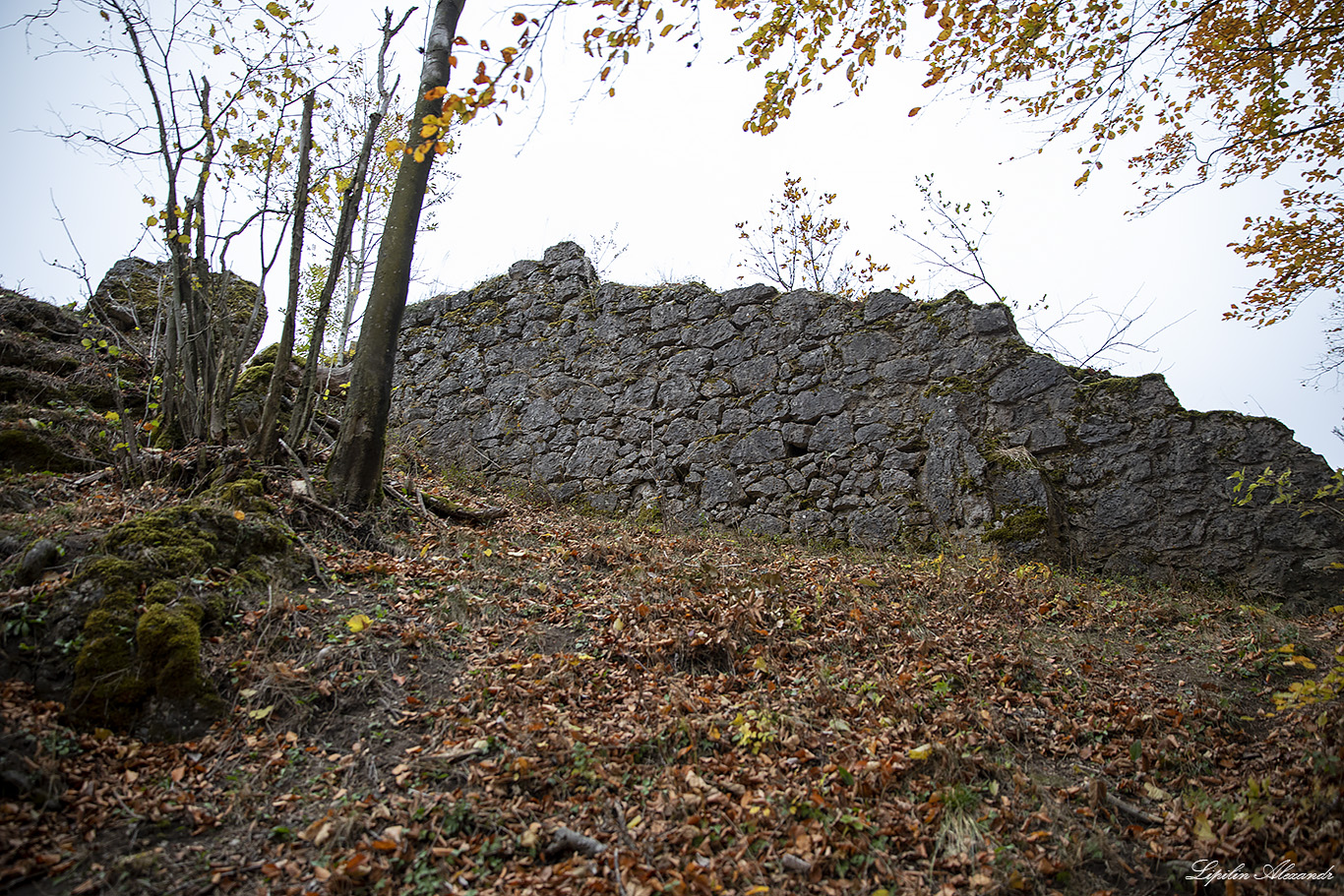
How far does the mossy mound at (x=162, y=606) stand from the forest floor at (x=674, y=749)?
0.39 ft

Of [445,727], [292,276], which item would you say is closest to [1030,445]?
[445,727]

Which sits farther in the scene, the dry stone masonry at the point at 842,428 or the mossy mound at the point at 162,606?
the dry stone masonry at the point at 842,428

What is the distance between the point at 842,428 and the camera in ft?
23.2

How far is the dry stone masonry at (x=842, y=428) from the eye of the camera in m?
5.81

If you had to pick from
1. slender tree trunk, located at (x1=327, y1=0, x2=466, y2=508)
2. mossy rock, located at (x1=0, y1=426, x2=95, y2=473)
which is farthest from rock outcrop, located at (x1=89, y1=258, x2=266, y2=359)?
slender tree trunk, located at (x1=327, y1=0, x2=466, y2=508)

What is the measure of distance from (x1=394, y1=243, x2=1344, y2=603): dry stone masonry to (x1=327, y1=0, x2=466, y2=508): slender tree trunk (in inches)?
125

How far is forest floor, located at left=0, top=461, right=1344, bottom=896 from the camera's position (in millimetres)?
2400

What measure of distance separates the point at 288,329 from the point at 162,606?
106 inches

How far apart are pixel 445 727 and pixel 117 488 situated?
131 inches

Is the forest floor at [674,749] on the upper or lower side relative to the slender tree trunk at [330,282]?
lower

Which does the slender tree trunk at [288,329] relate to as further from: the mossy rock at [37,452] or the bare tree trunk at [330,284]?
the mossy rock at [37,452]

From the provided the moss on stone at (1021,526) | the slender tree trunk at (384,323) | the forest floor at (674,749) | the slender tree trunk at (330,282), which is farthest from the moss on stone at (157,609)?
the moss on stone at (1021,526)

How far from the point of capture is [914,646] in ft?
13.3

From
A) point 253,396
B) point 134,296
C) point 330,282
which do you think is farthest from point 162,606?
point 134,296
